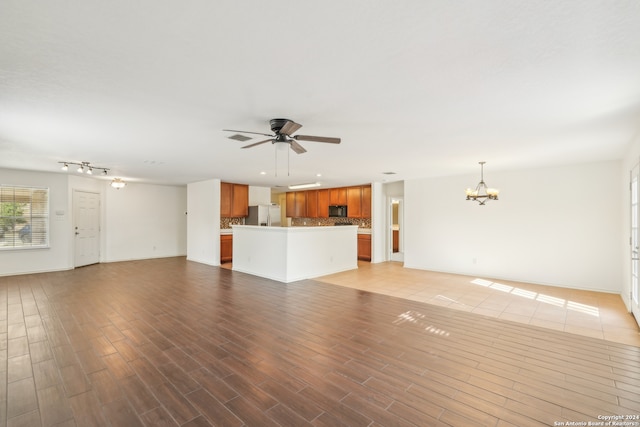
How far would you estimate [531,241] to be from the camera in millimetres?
5988

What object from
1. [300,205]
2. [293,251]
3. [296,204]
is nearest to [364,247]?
[300,205]

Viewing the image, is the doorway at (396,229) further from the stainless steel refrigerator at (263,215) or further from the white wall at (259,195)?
the white wall at (259,195)

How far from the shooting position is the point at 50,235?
707cm

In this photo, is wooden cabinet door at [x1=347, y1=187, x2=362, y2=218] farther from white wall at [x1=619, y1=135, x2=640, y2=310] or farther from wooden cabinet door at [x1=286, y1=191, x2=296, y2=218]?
white wall at [x1=619, y1=135, x2=640, y2=310]

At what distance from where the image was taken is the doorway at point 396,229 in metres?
9.16

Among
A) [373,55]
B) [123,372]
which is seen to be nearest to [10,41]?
[373,55]

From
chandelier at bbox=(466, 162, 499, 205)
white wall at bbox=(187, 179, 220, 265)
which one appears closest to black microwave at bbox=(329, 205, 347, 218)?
white wall at bbox=(187, 179, 220, 265)

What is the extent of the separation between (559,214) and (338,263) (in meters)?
4.71

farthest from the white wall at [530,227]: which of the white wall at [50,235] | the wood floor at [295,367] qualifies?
the white wall at [50,235]

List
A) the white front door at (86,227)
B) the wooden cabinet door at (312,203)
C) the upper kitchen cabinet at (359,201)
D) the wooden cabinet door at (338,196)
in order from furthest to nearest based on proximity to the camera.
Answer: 1. the wooden cabinet door at (312,203)
2. the wooden cabinet door at (338,196)
3. the upper kitchen cabinet at (359,201)
4. the white front door at (86,227)

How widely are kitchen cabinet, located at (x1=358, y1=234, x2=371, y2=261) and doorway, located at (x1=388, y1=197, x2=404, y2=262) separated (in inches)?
27.9

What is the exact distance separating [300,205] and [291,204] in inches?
17.2

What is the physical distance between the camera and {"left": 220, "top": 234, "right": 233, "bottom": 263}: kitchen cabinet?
8.62 m

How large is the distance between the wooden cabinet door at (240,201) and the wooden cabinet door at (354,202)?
338 centimetres
